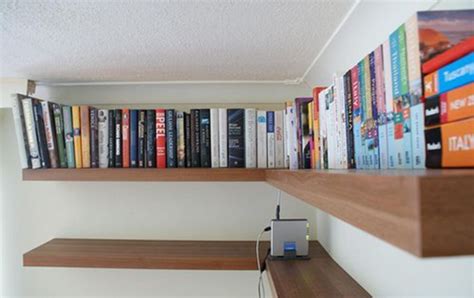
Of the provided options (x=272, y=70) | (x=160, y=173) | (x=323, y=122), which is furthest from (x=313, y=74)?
(x=160, y=173)

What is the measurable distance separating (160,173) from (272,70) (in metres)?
0.67

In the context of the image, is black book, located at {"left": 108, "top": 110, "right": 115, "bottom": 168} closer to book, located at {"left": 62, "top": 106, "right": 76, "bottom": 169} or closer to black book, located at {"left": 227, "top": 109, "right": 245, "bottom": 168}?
book, located at {"left": 62, "top": 106, "right": 76, "bottom": 169}

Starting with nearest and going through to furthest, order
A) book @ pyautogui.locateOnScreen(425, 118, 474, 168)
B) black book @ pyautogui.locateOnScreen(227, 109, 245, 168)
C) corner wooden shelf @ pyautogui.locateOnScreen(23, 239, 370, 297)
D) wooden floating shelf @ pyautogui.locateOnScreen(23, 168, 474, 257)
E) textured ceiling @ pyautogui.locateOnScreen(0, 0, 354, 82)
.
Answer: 1. wooden floating shelf @ pyautogui.locateOnScreen(23, 168, 474, 257)
2. book @ pyautogui.locateOnScreen(425, 118, 474, 168)
3. textured ceiling @ pyautogui.locateOnScreen(0, 0, 354, 82)
4. corner wooden shelf @ pyautogui.locateOnScreen(23, 239, 370, 297)
5. black book @ pyautogui.locateOnScreen(227, 109, 245, 168)

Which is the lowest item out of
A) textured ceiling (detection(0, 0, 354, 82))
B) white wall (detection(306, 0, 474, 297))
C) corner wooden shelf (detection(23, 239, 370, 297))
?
corner wooden shelf (detection(23, 239, 370, 297))

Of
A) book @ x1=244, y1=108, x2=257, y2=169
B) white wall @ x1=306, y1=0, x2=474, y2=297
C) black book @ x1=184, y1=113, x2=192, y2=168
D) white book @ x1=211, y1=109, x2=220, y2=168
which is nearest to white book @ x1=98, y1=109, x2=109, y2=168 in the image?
black book @ x1=184, y1=113, x2=192, y2=168

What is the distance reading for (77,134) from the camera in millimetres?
1437

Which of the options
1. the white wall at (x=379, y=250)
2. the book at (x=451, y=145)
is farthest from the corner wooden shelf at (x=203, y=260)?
the book at (x=451, y=145)

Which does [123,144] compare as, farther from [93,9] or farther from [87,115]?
[93,9]

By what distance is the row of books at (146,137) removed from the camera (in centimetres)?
137

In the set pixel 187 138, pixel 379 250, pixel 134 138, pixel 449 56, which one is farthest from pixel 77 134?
pixel 449 56

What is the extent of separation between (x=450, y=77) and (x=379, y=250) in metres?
0.56

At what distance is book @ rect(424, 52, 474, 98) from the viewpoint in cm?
38

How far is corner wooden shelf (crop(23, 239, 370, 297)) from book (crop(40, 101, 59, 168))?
1.32 ft

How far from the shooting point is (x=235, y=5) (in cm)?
89
